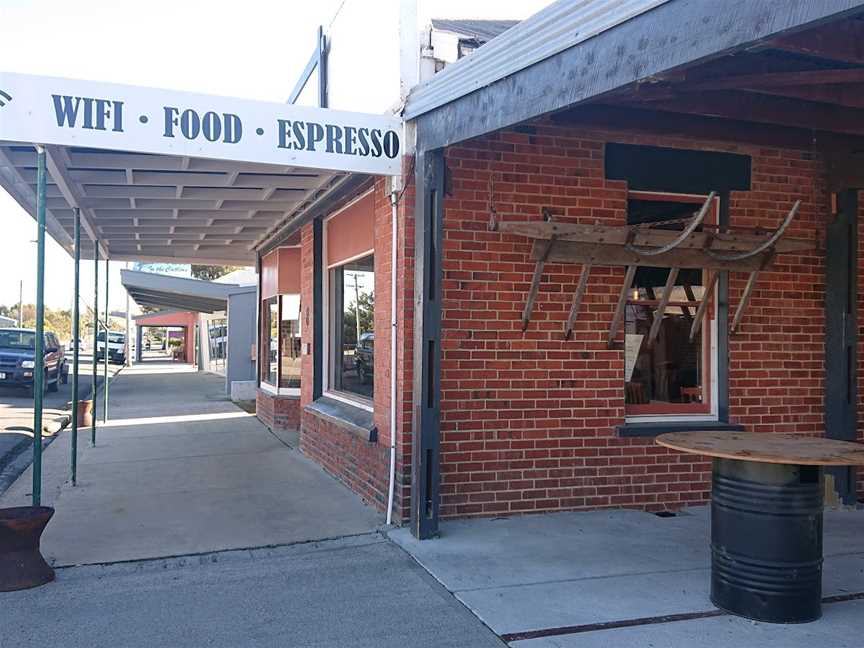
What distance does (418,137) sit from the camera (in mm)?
6340

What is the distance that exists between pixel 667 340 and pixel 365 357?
299cm

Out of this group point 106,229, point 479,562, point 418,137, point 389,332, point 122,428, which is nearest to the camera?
point 479,562

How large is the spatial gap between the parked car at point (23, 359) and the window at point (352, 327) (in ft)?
41.2

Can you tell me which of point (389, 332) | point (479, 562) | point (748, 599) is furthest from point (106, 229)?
point (748, 599)

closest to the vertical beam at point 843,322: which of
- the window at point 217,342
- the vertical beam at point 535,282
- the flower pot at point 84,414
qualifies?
the vertical beam at point 535,282

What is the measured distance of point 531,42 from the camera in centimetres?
481

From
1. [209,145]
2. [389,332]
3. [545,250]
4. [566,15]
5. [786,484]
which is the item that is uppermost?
[566,15]

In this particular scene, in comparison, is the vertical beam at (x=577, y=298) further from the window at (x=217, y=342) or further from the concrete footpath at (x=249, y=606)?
the window at (x=217, y=342)

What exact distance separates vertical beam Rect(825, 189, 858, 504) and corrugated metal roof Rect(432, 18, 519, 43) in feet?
11.7

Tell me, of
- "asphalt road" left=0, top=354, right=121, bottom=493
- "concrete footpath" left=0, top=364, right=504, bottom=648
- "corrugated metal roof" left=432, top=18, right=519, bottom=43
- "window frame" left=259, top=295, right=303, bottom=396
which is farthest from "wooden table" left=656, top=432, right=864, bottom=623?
"window frame" left=259, top=295, right=303, bottom=396

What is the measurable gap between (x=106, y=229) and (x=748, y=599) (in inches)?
370

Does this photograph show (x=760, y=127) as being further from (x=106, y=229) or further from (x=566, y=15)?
(x=106, y=229)

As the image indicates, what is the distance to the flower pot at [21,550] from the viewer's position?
5250 mm

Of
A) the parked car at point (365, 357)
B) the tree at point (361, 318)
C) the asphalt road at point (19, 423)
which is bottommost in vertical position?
the asphalt road at point (19, 423)
